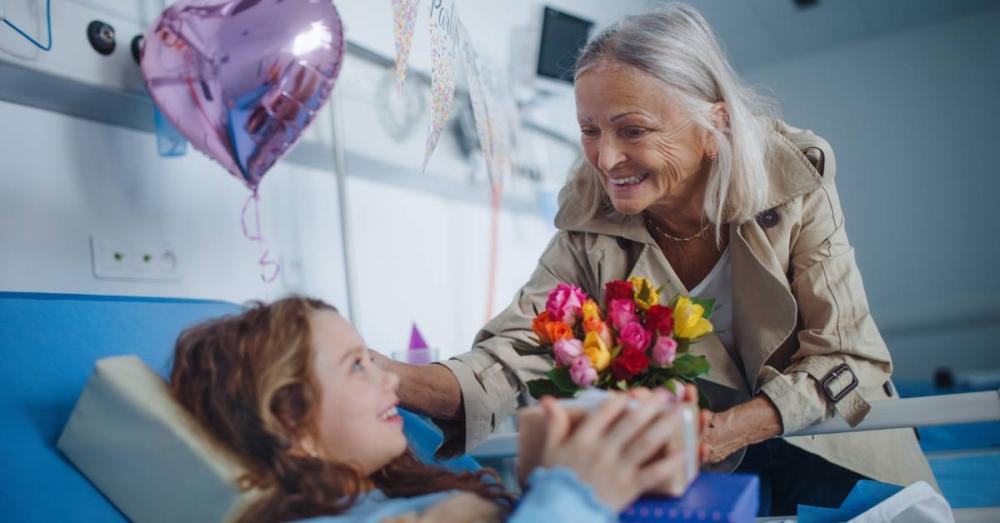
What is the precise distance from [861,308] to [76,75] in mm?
1544

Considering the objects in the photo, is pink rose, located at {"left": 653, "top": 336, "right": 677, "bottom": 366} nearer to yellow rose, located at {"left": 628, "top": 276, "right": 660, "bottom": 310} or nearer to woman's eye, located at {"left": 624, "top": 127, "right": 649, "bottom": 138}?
yellow rose, located at {"left": 628, "top": 276, "right": 660, "bottom": 310}

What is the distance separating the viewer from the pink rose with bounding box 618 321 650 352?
0.98 metres

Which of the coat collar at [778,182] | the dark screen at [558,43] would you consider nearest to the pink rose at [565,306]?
the coat collar at [778,182]

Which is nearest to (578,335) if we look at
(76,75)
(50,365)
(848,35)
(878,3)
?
(50,365)

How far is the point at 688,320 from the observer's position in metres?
1.02

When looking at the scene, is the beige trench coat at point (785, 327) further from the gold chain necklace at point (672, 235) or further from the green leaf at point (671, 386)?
the green leaf at point (671, 386)

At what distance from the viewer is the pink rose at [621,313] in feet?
3.36

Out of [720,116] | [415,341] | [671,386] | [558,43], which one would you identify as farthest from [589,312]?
[558,43]

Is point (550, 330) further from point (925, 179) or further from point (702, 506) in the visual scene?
point (925, 179)

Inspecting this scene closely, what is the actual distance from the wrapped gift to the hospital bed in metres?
0.56

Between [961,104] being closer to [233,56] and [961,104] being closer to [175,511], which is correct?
[233,56]

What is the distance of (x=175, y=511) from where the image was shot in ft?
3.00

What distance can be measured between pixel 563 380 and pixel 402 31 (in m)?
0.86

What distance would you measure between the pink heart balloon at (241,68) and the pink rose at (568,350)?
72 centimetres
